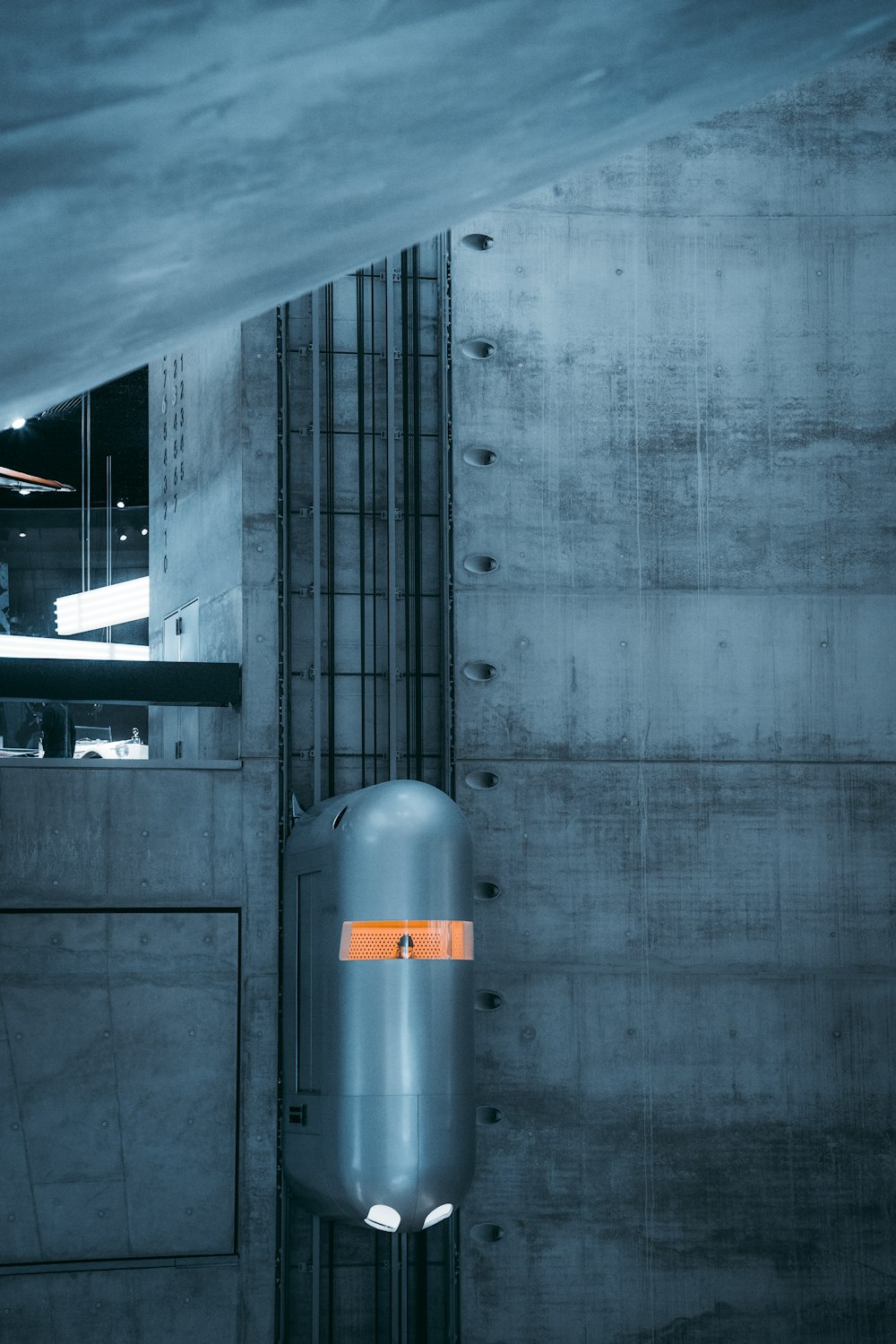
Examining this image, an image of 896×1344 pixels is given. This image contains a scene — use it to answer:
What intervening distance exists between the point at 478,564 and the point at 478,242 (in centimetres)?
199

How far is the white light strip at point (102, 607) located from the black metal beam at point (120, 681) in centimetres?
788

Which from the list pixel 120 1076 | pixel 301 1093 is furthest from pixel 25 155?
pixel 120 1076

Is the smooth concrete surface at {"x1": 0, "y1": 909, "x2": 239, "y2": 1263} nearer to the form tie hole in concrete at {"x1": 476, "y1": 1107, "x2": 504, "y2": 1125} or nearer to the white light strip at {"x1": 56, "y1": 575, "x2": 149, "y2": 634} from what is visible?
the form tie hole in concrete at {"x1": 476, "y1": 1107, "x2": 504, "y2": 1125}

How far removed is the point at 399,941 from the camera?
723 cm

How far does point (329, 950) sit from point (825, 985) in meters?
3.12

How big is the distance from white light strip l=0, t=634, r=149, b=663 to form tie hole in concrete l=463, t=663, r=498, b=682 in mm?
6715

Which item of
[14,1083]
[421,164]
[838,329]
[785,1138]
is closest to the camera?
[421,164]

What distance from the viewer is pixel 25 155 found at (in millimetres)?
947

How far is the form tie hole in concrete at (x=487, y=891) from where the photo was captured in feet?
28.2

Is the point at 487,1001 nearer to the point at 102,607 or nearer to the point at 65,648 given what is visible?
the point at 65,648

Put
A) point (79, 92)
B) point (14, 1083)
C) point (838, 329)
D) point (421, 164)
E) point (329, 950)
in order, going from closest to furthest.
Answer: point (79, 92), point (421, 164), point (329, 950), point (14, 1083), point (838, 329)

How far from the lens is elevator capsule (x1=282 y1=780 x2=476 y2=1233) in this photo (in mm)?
7105

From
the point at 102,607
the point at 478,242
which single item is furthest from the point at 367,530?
the point at 102,607

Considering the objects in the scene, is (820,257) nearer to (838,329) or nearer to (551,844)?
(838,329)
